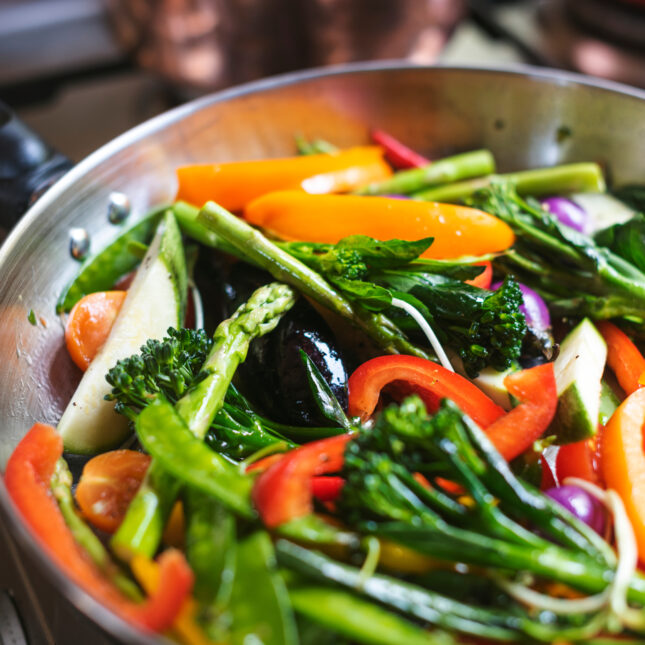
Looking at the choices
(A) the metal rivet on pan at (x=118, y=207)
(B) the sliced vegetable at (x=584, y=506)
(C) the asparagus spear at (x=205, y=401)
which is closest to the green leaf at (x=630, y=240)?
(B) the sliced vegetable at (x=584, y=506)

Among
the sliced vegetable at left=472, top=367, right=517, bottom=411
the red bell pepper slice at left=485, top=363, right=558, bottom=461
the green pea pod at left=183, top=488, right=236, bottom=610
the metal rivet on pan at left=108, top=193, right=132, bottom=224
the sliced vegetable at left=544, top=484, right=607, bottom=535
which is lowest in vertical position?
the sliced vegetable at left=544, top=484, right=607, bottom=535

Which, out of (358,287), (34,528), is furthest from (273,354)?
(34,528)

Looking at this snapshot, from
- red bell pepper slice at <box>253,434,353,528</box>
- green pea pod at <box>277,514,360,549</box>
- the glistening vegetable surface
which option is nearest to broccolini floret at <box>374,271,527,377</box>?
the glistening vegetable surface

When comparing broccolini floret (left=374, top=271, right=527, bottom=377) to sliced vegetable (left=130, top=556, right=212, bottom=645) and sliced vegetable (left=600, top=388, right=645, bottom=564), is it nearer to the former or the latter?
sliced vegetable (left=600, top=388, right=645, bottom=564)

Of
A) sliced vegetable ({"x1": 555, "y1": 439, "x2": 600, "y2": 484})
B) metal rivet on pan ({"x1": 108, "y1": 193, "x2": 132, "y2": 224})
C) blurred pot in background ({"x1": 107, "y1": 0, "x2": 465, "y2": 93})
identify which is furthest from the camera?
blurred pot in background ({"x1": 107, "y1": 0, "x2": 465, "y2": 93})

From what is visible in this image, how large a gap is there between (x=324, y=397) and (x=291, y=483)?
35cm

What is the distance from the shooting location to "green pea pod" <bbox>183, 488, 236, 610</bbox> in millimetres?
896

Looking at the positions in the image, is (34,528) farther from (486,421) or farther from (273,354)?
(486,421)

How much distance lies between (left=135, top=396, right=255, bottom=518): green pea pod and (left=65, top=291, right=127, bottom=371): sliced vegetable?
47 centimetres

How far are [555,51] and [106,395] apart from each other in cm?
240

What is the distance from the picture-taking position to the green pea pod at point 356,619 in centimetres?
85

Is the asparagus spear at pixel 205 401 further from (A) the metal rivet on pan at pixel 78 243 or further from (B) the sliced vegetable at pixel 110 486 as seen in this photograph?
(A) the metal rivet on pan at pixel 78 243

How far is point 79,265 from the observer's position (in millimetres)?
1693

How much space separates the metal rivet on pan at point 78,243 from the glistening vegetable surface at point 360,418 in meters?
0.06
